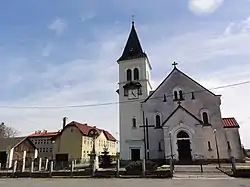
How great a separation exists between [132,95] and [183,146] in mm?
10814

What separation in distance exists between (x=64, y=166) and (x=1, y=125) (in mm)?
50868

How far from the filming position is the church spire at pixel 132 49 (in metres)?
38.9

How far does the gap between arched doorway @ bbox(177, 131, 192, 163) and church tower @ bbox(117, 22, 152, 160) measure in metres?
5.46

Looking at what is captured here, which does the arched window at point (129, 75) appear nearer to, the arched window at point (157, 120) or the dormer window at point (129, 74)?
the dormer window at point (129, 74)

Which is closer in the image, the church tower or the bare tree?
the church tower

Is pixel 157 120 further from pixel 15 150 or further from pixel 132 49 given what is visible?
pixel 15 150

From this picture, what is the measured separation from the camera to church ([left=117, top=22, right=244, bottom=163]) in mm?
30109

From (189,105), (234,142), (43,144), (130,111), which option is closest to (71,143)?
(43,144)

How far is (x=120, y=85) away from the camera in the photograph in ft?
124

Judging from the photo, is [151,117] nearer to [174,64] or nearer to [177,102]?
[177,102]

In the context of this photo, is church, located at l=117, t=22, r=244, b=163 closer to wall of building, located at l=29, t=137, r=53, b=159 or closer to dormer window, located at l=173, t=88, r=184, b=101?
dormer window, located at l=173, t=88, r=184, b=101

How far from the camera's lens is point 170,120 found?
31.0 metres

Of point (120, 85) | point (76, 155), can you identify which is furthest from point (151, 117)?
point (76, 155)

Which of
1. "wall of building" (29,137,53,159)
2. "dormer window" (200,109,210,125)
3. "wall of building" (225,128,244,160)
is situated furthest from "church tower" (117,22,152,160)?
"wall of building" (29,137,53,159)
